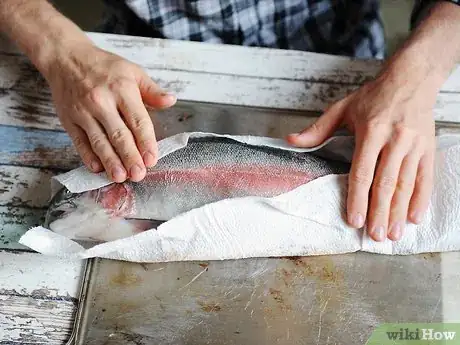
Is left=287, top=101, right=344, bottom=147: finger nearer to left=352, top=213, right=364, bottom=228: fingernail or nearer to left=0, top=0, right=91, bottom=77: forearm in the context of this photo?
left=352, top=213, right=364, bottom=228: fingernail

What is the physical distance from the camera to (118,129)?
102cm

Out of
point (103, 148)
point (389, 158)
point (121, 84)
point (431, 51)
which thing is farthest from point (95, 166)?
point (431, 51)

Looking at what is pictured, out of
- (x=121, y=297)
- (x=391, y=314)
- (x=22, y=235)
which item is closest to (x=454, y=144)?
(x=391, y=314)

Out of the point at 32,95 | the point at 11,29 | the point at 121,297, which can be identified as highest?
the point at 11,29

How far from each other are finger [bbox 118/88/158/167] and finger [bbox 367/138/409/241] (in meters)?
0.35

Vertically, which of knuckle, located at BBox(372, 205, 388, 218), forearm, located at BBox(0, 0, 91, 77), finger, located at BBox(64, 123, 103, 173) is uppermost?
forearm, located at BBox(0, 0, 91, 77)

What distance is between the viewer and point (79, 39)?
1.15m

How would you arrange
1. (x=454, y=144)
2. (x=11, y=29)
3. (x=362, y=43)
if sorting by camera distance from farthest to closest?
(x=362, y=43), (x=11, y=29), (x=454, y=144)

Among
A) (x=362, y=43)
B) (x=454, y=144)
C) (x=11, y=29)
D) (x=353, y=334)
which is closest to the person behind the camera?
(x=353, y=334)

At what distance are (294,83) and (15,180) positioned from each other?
55 centimetres

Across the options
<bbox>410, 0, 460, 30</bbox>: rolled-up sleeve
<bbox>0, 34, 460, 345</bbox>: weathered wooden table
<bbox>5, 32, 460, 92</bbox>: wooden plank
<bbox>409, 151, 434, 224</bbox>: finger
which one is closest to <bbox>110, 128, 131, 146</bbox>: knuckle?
<bbox>0, 34, 460, 345</bbox>: weathered wooden table

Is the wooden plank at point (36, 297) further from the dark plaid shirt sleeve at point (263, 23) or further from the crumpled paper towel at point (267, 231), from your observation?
the dark plaid shirt sleeve at point (263, 23)

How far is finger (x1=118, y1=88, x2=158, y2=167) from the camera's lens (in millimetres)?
1000

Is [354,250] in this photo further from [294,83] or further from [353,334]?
[294,83]
